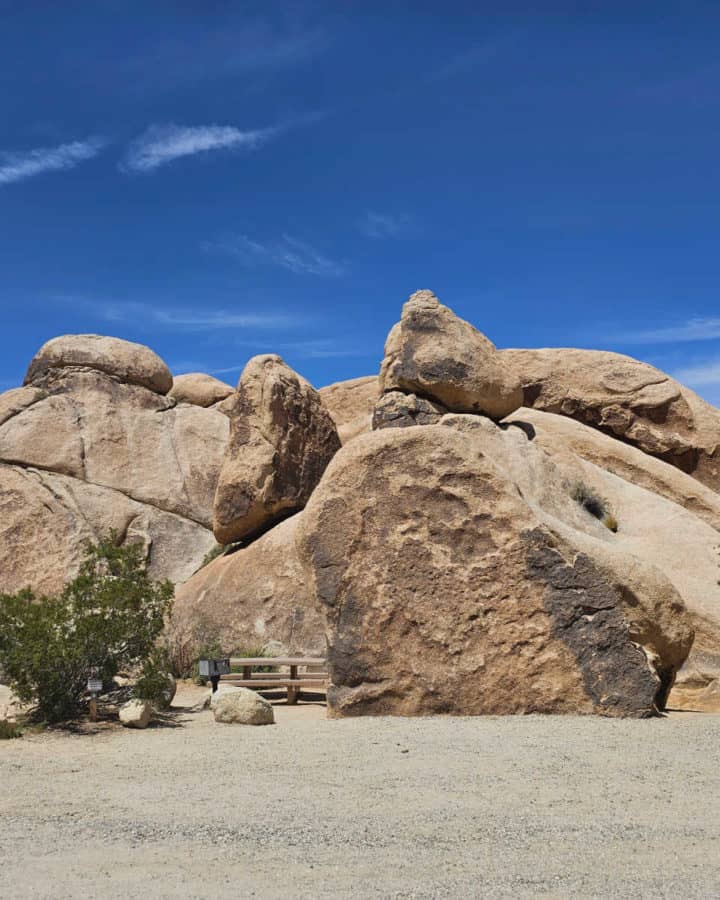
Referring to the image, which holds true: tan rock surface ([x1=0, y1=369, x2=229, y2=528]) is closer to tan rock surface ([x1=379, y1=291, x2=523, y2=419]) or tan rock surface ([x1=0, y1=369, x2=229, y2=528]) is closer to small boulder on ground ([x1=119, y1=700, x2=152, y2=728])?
tan rock surface ([x1=379, y1=291, x2=523, y2=419])

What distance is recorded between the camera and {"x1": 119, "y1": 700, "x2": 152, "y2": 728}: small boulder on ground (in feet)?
38.4

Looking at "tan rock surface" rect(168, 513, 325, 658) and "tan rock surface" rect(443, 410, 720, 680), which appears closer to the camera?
"tan rock surface" rect(443, 410, 720, 680)

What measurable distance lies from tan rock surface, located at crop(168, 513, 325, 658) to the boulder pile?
0.14 ft

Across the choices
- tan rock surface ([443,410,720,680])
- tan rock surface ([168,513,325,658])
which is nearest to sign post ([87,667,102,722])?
tan rock surface ([168,513,325,658])

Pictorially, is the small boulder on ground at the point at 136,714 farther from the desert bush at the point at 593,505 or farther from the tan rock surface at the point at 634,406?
the tan rock surface at the point at 634,406

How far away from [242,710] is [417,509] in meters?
3.14

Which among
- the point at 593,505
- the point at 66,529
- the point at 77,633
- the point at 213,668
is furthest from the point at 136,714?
the point at 66,529

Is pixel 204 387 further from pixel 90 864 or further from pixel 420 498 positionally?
pixel 90 864

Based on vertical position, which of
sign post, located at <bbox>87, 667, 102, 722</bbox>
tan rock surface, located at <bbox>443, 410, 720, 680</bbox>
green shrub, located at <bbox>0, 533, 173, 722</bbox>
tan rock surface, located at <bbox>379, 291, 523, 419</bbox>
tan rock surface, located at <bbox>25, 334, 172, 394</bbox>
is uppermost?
tan rock surface, located at <bbox>25, 334, 172, 394</bbox>

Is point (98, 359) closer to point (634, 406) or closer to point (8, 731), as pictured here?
point (634, 406)

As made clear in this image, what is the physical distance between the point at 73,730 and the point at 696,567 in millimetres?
9984

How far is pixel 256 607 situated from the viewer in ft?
59.5

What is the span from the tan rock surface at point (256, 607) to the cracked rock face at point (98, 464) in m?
2.93

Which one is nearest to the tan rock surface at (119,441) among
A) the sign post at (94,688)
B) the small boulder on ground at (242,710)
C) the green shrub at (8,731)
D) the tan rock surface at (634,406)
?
the tan rock surface at (634,406)
